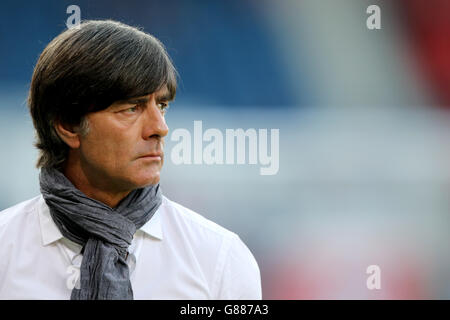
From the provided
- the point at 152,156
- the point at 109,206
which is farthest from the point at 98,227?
the point at 152,156

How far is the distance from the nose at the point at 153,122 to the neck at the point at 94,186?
7.8 inches

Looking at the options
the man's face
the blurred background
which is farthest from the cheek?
the blurred background

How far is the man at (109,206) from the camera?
145 cm

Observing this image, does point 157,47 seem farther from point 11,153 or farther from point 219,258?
point 11,153

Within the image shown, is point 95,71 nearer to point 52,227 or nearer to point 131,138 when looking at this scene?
point 131,138

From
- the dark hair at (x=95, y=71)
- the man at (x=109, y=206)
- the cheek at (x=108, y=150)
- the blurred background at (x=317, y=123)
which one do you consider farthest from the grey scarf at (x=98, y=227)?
the blurred background at (x=317, y=123)

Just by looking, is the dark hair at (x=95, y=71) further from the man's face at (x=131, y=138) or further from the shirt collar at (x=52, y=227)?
the shirt collar at (x=52, y=227)

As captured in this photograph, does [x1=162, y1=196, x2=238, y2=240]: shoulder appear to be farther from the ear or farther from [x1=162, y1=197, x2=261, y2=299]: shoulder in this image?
the ear

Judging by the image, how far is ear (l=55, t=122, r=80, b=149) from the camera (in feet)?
5.09

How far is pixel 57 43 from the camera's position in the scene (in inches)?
59.9

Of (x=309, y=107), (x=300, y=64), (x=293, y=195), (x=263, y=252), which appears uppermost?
(x=300, y=64)

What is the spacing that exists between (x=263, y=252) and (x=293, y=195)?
308 mm

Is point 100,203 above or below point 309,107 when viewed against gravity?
below
